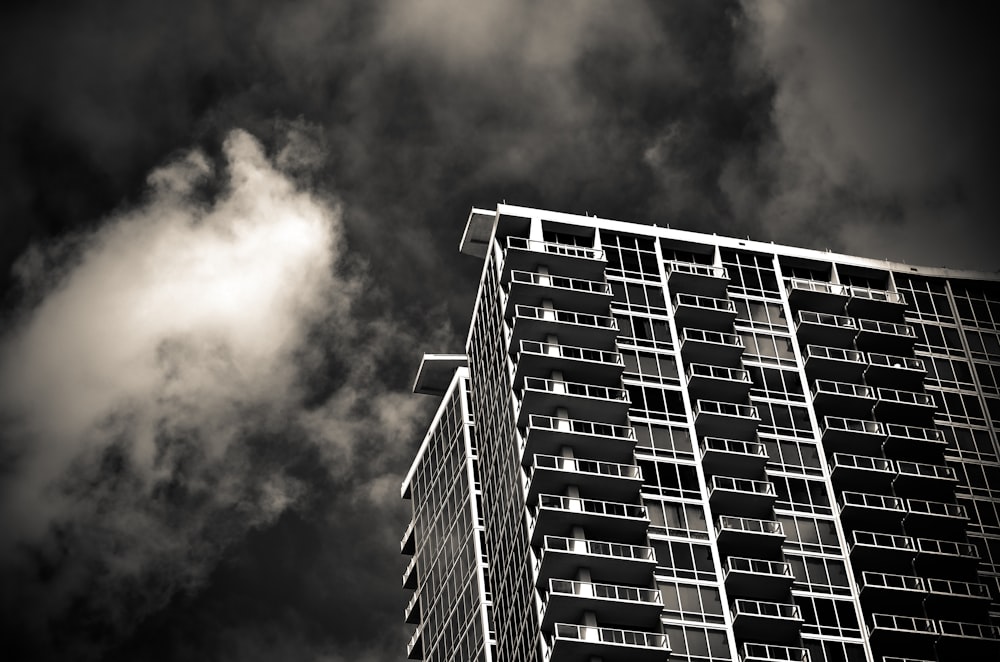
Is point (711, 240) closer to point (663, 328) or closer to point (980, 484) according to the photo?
point (663, 328)

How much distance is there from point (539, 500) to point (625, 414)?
345 inches

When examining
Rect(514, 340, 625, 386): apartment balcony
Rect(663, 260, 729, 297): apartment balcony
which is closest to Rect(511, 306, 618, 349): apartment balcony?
Rect(514, 340, 625, 386): apartment balcony

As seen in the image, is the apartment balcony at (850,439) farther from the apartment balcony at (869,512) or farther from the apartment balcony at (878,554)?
the apartment balcony at (878,554)

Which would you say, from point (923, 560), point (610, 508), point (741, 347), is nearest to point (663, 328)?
point (741, 347)

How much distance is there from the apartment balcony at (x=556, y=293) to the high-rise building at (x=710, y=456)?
0.16 metres

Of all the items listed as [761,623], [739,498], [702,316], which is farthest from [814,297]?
[761,623]

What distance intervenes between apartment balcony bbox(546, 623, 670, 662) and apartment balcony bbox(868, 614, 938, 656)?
1507 centimetres

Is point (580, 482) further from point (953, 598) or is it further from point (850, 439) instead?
point (953, 598)

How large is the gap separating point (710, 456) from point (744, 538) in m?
6.26

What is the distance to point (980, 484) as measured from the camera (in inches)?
4535

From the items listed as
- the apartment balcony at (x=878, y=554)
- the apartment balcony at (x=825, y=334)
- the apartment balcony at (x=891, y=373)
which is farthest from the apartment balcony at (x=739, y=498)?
the apartment balcony at (x=825, y=334)

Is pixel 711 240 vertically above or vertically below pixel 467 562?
above

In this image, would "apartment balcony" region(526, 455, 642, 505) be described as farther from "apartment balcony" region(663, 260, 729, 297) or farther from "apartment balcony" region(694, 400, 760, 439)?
"apartment balcony" region(663, 260, 729, 297)

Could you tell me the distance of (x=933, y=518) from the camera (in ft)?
357
